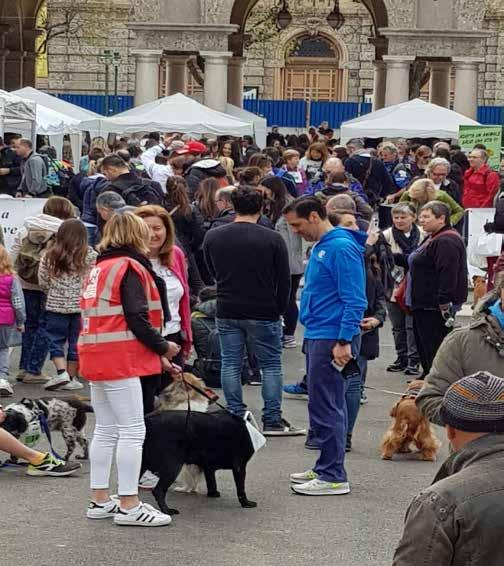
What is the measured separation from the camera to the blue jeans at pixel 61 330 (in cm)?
1266

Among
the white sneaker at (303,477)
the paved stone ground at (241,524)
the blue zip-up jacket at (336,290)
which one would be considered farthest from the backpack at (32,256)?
the blue zip-up jacket at (336,290)

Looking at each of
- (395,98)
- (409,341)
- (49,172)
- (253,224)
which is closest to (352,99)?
(395,98)

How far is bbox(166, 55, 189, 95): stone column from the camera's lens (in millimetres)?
36531

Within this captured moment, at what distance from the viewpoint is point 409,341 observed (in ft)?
46.5

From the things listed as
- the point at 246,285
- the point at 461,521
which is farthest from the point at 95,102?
the point at 461,521

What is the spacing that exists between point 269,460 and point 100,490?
2.05m

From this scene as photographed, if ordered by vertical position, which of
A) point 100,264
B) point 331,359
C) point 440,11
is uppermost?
point 440,11

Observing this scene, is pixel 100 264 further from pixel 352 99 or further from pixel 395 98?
pixel 352 99

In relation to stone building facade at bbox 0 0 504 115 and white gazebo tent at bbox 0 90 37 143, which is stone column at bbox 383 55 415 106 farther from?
white gazebo tent at bbox 0 90 37 143

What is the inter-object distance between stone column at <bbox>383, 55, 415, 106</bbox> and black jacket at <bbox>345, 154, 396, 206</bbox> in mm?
13278

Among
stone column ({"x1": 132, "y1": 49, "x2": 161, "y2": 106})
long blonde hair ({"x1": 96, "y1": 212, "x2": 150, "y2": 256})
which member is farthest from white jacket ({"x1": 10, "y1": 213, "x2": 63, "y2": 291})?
stone column ({"x1": 132, "y1": 49, "x2": 161, "y2": 106})

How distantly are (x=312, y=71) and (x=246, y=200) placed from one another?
180 ft

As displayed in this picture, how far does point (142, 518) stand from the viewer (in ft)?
26.8

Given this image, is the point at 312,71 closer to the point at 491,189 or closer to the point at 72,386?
the point at 491,189
